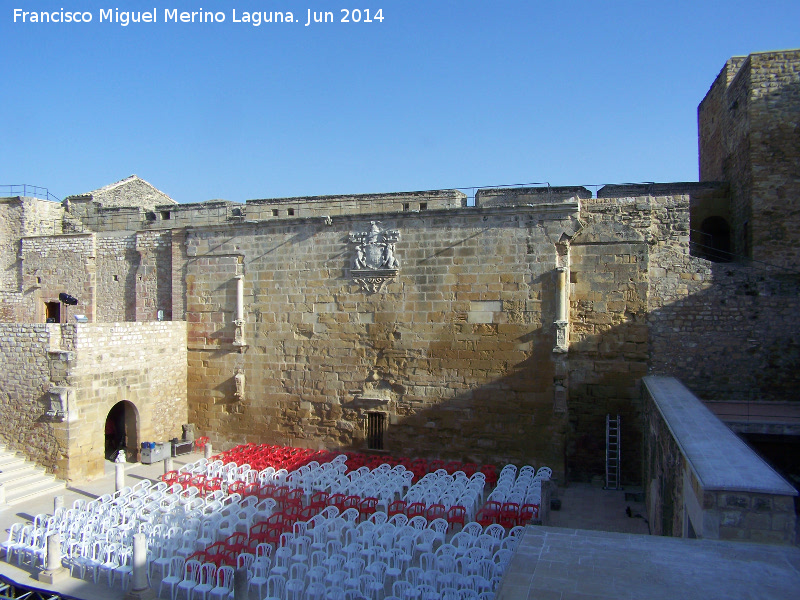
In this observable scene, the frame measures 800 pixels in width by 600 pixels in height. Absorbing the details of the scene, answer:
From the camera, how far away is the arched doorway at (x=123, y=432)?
13.6 metres

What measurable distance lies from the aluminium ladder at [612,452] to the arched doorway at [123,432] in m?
10.4

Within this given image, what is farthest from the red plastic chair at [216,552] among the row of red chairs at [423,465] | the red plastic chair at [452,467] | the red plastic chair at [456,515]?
the red plastic chair at [452,467]

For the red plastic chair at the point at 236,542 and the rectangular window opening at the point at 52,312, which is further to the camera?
the rectangular window opening at the point at 52,312

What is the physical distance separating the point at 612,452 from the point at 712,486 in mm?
7000

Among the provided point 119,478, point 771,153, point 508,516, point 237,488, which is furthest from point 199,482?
point 771,153

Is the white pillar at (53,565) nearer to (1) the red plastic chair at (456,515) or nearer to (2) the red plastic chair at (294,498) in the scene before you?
(2) the red plastic chair at (294,498)

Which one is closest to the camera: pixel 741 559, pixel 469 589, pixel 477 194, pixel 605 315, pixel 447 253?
pixel 741 559

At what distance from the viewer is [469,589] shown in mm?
6777

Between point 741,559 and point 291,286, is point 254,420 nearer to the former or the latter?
point 291,286

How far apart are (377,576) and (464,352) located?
604cm

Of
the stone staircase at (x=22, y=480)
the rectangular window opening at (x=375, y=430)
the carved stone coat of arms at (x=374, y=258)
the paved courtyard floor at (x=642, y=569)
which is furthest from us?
the rectangular window opening at (x=375, y=430)

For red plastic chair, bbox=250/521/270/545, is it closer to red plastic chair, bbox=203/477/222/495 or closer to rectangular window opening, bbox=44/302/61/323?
red plastic chair, bbox=203/477/222/495

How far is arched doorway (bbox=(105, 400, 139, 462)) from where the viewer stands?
1363 cm

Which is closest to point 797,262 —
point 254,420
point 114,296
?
point 254,420
